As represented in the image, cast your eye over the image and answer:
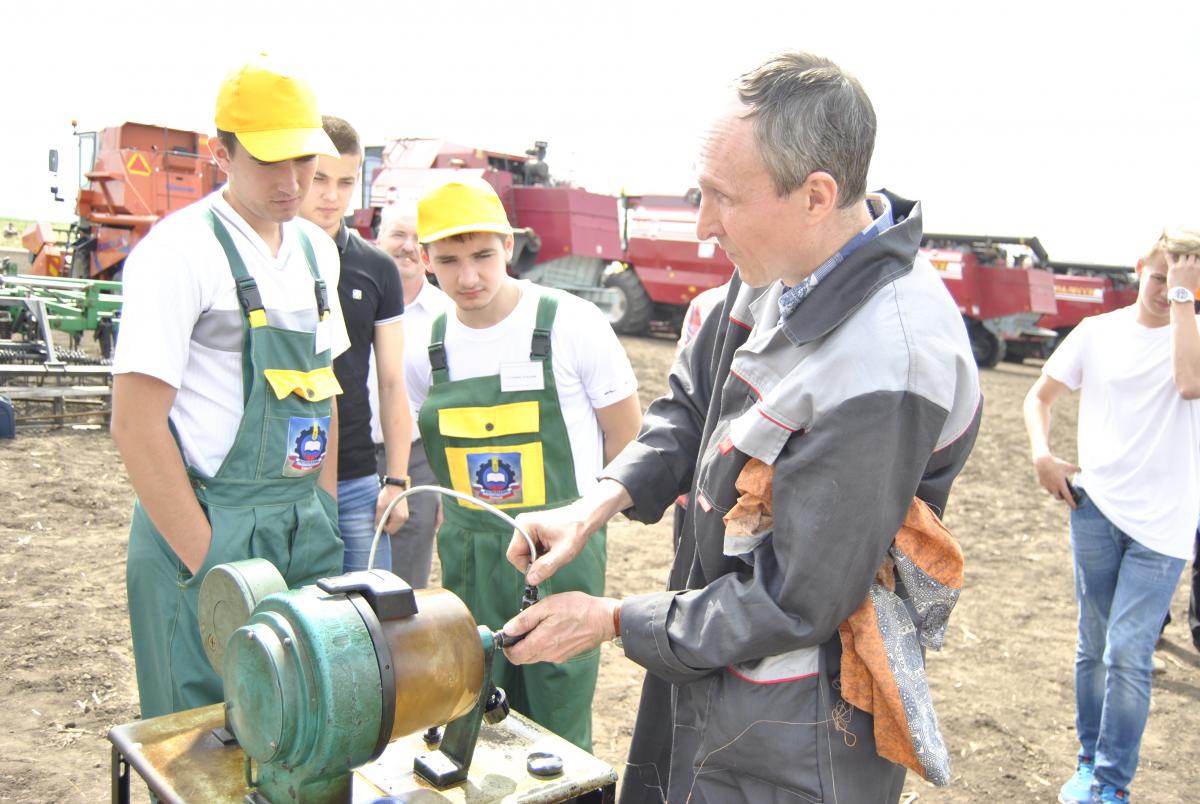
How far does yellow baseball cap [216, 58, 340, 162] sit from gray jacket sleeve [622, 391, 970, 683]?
1.48 metres

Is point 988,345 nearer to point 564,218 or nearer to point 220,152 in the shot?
point 564,218

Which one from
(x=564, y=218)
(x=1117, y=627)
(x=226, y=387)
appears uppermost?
(x=564, y=218)

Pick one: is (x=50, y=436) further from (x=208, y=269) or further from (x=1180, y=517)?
(x=1180, y=517)

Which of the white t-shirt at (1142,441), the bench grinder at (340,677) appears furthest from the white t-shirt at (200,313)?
the white t-shirt at (1142,441)

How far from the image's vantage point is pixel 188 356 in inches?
90.4

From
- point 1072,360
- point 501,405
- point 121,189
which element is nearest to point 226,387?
point 501,405

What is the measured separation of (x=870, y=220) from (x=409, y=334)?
2463 mm

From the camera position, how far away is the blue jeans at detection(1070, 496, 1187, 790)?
3346 millimetres

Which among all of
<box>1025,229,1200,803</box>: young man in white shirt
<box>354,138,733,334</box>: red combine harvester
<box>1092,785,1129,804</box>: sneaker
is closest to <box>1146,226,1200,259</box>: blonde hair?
<box>1025,229,1200,803</box>: young man in white shirt

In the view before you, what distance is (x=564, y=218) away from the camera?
16.4 m

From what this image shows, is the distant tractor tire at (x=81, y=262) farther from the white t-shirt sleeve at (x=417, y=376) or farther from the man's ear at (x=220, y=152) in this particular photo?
the man's ear at (x=220, y=152)

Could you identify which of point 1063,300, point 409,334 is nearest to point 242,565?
point 409,334

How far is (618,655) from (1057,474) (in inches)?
86.7

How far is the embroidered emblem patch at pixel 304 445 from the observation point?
243 centimetres
